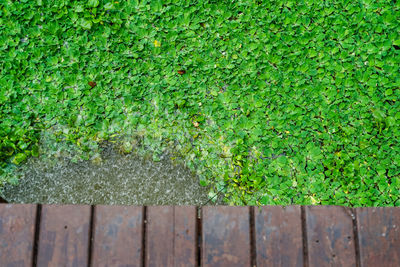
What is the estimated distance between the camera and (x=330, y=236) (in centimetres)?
163

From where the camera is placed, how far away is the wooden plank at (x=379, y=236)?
1614mm

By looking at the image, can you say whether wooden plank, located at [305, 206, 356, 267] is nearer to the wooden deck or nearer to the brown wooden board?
the wooden deck

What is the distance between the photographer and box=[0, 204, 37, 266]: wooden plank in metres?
1.60

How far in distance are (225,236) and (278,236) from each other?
0.24 metres

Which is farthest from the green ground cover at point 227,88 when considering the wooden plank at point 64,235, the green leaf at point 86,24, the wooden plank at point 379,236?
the wooden plank at point 64,235

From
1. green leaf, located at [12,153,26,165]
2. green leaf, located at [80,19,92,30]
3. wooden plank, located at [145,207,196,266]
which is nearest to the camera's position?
wooden plank, located at [145,207,196,266]

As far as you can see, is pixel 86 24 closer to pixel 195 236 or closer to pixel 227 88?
pixel 227 88

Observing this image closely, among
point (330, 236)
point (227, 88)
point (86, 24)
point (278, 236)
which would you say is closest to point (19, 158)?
point (86, 24)

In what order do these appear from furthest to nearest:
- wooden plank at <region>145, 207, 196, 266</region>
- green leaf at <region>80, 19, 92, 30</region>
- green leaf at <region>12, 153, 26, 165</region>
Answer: green leaf at <region>80, 19, 92, 30</region>
green leaf at <region>12, 153, 26, 165</region>
wooden plank at <region>145, 207, 196, 266</region>

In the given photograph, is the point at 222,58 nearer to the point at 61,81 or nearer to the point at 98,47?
the point at 98,47

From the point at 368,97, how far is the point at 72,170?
76.2 inches

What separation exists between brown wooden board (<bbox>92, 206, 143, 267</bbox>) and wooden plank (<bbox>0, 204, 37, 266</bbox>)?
29 cm

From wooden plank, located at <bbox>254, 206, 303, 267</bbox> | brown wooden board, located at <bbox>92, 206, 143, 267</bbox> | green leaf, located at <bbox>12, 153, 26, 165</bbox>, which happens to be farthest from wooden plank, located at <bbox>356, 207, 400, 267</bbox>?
green leaf, located at <bbox>12, 153, 26, 165</bbox>

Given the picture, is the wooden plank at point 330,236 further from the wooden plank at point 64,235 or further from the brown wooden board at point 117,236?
the wooden plank at point 64,235
